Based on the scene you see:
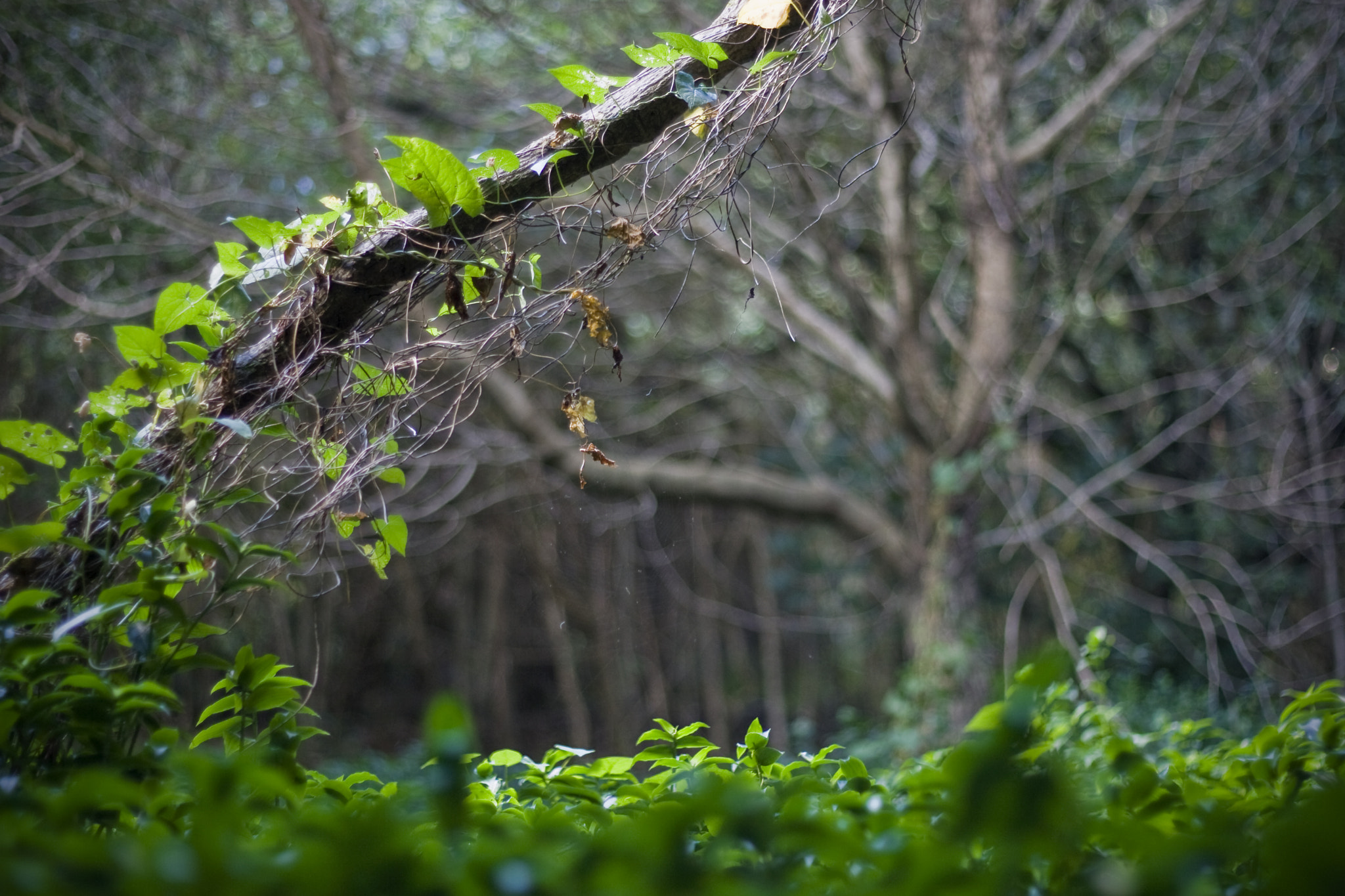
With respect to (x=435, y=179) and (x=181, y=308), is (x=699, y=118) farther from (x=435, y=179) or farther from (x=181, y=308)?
(x=181, y=308)

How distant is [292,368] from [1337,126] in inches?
205

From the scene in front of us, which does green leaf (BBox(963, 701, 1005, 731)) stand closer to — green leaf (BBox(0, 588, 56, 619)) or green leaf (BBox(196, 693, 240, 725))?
green leaf (BBox(196, 693, 240, 725))

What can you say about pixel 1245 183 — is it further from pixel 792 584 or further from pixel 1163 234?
pixel 792 584

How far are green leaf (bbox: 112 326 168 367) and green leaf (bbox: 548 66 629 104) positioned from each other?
1.99 feet

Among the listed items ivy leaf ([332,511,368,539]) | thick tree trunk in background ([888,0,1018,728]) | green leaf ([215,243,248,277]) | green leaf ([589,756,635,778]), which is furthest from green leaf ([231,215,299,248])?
thick tree trunk in background ([888,0,1018,728])

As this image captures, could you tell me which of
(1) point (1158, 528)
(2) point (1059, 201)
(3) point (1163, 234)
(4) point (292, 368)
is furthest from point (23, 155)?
(1) point (1158, 528)

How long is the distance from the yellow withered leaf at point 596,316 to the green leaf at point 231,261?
45 cm

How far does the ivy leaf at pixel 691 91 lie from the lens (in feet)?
4.08

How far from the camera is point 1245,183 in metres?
4.50

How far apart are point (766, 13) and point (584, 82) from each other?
295 mm

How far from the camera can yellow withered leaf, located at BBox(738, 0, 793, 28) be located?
1.28 m

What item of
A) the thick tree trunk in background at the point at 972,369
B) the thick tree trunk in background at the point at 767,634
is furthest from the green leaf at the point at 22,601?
the thick tree trunk in background at the point at 767,634

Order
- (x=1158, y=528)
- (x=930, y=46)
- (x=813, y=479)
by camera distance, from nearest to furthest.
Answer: (x=930, y=46)
(x=813, y=479)
(x=1158, y=528)

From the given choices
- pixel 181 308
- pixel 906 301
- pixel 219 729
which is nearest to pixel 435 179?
pixel 181 308
